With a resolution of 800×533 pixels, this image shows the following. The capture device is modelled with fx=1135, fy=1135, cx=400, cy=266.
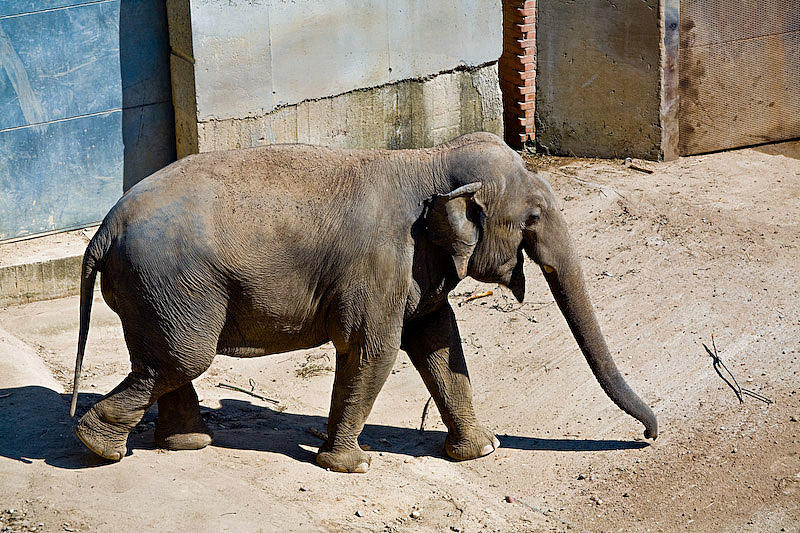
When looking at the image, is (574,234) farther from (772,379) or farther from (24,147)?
(24,147)

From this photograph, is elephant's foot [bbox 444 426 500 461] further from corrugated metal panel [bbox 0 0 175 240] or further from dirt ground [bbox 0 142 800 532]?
corrugated metal panel [bbox 0 0 175 240]

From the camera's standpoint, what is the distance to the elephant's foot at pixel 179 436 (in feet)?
21.6

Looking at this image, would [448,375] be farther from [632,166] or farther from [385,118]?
[632,166]

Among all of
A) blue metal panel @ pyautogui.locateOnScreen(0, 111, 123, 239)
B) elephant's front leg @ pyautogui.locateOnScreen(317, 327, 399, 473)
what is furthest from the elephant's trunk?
blue metal panel @ pyautogui.locateOnScreen(0, 111, 123, 239)

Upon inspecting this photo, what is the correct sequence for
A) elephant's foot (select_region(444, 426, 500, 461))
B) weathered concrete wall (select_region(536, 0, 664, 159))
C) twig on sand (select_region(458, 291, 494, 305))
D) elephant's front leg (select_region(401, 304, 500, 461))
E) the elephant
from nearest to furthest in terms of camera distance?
the elephant → elephant's front leg (select_region(401, 304, 500, 461)) → elephant's foot (select_region(444, 426, 500, 461)) → twig on sand (select_region(458, 291, 494, 305)) → weathered concrete wall (select_region(536, 0, 664, 159))

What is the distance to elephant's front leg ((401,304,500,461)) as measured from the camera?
22.2 feet

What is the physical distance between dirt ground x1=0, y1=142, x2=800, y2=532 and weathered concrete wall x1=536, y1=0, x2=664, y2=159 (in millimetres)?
1605

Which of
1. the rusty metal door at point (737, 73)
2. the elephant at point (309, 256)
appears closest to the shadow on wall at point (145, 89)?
the elephant at point (309, 256)

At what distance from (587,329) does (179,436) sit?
7.98ft

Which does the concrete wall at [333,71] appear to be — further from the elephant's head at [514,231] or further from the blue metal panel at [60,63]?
the elephant's head at [514,231]

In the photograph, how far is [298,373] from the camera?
8219mm

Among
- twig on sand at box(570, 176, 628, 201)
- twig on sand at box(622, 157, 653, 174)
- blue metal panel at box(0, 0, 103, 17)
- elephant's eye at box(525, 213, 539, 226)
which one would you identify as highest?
blue metal panel at box(0, 0, 103, 17)

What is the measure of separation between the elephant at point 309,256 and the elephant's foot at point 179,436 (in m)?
0.32

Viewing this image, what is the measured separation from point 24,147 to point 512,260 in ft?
15.2
